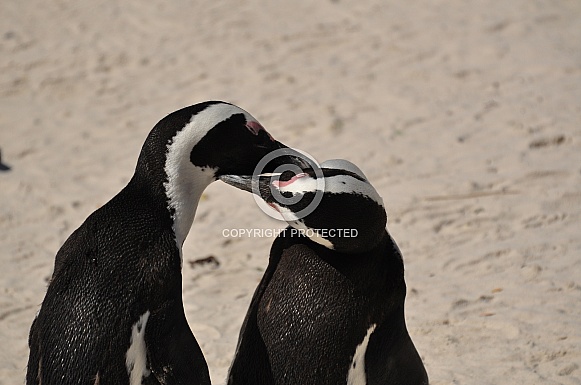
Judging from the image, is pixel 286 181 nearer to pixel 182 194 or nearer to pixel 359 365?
pixel 182 194

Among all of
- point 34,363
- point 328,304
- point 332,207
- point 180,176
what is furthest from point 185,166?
point 34,363

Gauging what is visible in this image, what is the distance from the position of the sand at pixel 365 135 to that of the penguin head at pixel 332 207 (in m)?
1.17

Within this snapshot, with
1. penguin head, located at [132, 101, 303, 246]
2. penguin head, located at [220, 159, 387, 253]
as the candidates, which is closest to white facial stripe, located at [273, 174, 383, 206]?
penguin head, located at [220, 159, 387, 253]

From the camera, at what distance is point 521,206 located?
4789mm

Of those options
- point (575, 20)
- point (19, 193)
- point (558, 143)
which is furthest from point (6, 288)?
point (575, 20)

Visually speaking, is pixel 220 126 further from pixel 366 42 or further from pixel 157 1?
pixel 157 1

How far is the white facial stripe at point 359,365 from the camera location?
2.81m

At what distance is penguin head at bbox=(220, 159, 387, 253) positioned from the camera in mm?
2594

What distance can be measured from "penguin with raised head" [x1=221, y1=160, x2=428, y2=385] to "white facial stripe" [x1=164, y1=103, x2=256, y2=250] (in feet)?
0.46

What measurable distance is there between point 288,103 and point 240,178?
131 inches

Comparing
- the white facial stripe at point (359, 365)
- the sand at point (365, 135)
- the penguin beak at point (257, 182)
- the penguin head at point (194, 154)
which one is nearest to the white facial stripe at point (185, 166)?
the penguin head at point (194, 154)

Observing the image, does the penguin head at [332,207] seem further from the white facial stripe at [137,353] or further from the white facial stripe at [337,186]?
the white facial stripe at [137,353]

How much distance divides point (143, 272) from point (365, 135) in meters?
3.16

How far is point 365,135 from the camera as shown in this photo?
18.7 feet
